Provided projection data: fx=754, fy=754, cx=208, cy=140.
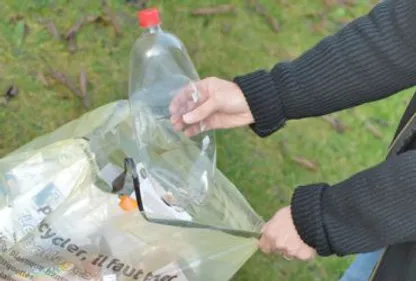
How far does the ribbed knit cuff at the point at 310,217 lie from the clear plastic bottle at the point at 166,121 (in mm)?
273

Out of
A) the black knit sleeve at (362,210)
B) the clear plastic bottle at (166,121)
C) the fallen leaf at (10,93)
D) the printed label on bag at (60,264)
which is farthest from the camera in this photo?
the fallen leaf at (10,93)

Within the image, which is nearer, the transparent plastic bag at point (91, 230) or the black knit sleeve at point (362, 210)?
the black knit sleeve at point (362, 210)

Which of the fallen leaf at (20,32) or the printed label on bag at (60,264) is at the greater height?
the fallen leaf at (20,32)

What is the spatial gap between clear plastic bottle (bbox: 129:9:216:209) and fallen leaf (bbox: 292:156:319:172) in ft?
1.79

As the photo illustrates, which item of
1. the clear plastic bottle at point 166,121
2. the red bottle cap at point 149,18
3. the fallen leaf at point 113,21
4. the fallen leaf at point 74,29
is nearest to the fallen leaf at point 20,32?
the fallen leaf at point 74,29

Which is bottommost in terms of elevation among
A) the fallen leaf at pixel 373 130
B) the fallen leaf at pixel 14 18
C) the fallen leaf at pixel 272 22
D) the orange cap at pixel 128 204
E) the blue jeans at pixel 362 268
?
the fallen leaf at pixel 373 130

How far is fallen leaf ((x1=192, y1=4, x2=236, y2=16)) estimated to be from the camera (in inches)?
83.5

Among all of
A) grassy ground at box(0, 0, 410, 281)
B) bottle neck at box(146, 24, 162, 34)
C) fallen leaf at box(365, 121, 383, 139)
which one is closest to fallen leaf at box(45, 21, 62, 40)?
grassy ground at box(0, 0, 410, 281)

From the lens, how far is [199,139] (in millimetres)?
1579

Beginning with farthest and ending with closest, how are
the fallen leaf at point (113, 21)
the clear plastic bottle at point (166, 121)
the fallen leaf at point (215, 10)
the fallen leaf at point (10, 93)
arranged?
the fallen leaf at point (215, 10) < the fallen leaf at point (113, 21) < the fallen leaf at point (10, 93) < the clear plastic bottle at point (166, 121)

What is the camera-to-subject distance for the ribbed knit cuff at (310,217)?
45.3 inches

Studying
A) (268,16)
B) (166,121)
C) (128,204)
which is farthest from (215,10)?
(128,204)

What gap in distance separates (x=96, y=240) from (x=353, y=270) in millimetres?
610

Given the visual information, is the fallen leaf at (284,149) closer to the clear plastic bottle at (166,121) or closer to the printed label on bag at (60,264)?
the clear plastic bottle at (166,121)
